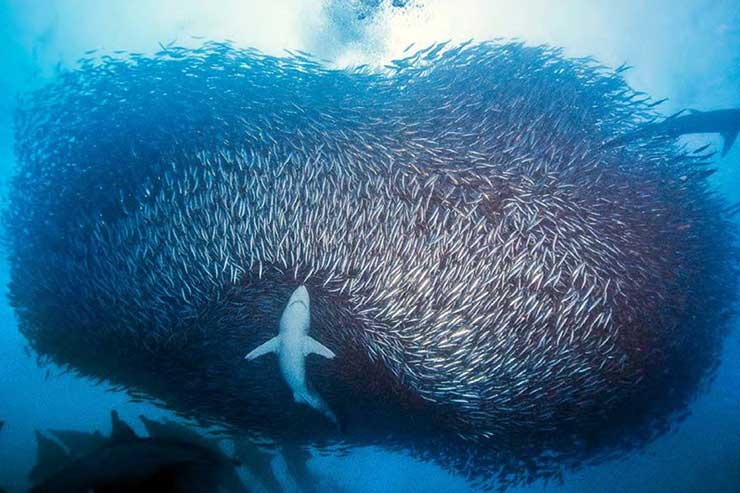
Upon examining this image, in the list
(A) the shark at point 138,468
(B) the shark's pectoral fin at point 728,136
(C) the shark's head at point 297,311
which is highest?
(B) the shark's pectoral fin at point 728,136

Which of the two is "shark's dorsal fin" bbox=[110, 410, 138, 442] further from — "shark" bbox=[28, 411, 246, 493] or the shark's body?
the shark's body

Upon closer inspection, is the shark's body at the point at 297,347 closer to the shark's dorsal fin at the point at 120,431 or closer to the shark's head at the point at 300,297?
the shark's head at the point at 300,297

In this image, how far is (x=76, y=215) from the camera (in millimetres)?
5512

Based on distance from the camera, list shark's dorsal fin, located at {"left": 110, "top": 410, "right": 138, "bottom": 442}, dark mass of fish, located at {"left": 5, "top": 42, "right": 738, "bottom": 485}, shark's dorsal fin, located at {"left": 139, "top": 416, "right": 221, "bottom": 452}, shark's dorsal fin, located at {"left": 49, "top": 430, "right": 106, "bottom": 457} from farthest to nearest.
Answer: shark's dorsal fin, located at {"left": 49, "top": 430, "right": 106, "bottom": 457} < shark's dorsal fin, located at {"left": 139, "top": 416, "right": 221, "bottom": 452} < dark mass of fish, located at {"left": 5, "top": 42, "right": 738, "bottom": 485} < shark's dorsal fin, located at {"left": 110, "top": 410, "right": 138, "bottom": 442}

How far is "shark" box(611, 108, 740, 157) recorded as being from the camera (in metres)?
5.75

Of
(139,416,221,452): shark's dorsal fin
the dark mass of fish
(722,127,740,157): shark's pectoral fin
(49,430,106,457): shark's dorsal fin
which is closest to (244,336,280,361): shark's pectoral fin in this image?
the dark mass of fish

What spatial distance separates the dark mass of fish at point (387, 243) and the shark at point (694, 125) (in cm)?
15

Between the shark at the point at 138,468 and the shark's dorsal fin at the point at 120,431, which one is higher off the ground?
the shark's dorsal fin at the point at 120,431

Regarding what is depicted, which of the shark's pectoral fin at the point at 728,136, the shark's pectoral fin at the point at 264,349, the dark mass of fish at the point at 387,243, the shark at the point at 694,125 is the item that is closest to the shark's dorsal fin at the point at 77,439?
the dark mass of fish at the point at 387,243

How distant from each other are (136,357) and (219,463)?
2.32 meters

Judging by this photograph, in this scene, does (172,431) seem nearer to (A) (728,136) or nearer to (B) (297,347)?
(B) (297,347)

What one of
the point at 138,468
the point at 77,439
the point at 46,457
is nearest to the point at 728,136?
the point at 138,468

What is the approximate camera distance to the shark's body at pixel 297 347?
478 centimetres

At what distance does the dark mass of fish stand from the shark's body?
0.29 metres
